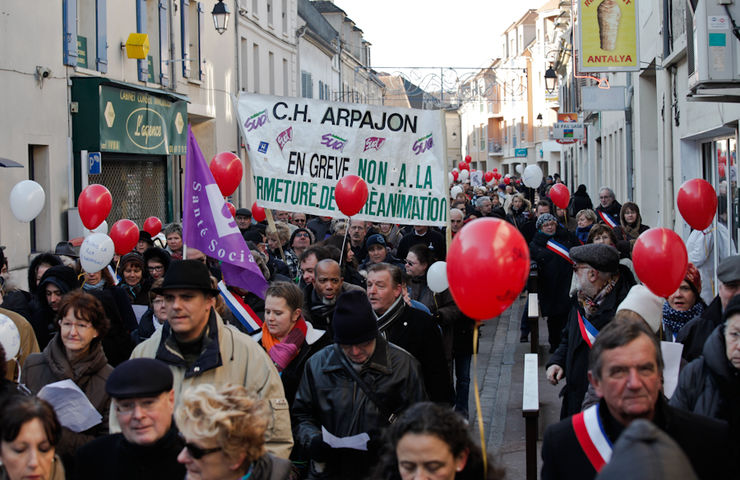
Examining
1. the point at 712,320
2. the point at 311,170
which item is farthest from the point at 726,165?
the point at 712,320

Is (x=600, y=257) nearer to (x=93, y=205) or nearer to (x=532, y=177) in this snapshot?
(x=93, y=205)

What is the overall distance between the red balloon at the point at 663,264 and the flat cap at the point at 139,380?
3.28 meters

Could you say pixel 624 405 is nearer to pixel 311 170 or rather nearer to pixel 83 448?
pixel 83 448

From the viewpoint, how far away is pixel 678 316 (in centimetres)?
623

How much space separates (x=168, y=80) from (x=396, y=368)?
18.4m

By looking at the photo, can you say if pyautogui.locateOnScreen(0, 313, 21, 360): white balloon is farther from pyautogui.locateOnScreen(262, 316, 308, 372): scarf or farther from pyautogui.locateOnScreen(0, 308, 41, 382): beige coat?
pyautogui.locateOnScreen(262, 316, 308, 372): scarf

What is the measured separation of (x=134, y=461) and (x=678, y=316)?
12.9 ft

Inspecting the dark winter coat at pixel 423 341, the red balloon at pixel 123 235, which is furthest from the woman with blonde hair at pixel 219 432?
the red balloon at pixel 123 235

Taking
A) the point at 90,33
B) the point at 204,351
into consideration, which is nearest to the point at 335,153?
the point at 204,351

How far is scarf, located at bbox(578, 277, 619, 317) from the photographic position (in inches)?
234

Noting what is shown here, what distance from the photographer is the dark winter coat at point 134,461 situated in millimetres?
3576

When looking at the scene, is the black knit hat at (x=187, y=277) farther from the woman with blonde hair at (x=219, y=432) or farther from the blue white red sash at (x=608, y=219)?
the blue white red sash at (x=608, y=219)

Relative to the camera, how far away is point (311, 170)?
9961 mm

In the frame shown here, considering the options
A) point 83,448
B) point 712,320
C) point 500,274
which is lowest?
point 83,448
